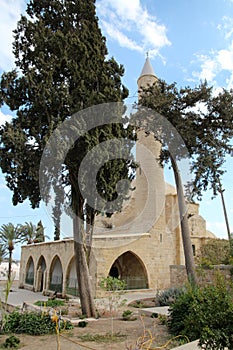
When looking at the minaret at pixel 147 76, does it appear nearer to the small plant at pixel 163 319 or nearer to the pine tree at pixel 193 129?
the pine tree at pixel 193 129

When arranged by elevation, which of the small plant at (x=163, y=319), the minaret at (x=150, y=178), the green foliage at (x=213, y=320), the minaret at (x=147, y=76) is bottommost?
the small plant at (x=163, y=319)

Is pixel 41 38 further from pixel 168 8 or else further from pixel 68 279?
pixel 68 279

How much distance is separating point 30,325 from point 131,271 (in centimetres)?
1235

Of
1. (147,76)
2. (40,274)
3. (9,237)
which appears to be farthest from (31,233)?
(147,76)

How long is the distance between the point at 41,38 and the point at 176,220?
51.3ft

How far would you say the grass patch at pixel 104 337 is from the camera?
18.4ft

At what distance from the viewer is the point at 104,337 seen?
5.82 m

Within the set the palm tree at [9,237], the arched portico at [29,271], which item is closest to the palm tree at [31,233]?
the palm tree at [9,237]

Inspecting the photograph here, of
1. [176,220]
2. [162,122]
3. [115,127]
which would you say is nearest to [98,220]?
[176,220]

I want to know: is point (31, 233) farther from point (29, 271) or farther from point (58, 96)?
point (58, 96)

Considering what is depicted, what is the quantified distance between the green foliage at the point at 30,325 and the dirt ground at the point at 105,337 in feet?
0.81

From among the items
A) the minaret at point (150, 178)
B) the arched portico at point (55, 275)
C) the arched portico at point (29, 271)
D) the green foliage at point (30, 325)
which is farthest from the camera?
the arched portico at point (29, 271)

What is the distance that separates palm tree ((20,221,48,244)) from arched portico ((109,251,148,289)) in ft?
30.5

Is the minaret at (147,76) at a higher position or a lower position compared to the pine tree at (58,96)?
higher
